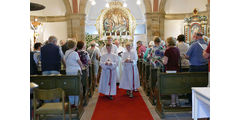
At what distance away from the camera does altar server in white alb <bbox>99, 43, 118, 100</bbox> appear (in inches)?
279

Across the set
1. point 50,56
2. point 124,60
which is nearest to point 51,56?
point 50,56

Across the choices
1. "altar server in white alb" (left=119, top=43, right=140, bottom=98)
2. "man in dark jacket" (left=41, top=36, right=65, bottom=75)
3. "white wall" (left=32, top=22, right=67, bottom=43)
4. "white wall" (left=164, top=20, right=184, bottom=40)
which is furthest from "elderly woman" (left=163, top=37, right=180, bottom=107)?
"white wall" (left=32, top=22, right=67, bottom=43)

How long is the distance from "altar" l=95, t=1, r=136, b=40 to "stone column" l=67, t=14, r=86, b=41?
208 centimetres

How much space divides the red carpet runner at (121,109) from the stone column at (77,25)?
901cm

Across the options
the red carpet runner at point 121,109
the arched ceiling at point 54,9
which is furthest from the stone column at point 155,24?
the red carpet runner at point 121,109

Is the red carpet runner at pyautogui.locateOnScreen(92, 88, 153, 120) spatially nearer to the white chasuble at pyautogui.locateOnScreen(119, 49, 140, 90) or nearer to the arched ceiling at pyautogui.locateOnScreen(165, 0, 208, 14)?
the white chasuble at pyautogui.locateOnScreen(119, 49, 140, 90)

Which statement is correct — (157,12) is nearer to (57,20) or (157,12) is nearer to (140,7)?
(140,7)

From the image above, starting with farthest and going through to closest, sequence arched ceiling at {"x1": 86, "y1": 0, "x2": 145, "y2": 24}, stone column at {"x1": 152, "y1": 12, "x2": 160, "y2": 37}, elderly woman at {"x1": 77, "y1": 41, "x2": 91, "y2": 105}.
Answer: arched ceiling at {"x1": 86, "y1": 0, "x2": 145, "y2": 24} < stone column at {"x1": 152, "y1": 12, "x2": 160, "y2": 37} < elderly woman at {"x1": 77, "y1": 41, "x2": 91, "y2": 105}

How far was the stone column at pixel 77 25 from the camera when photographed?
52.4 feet

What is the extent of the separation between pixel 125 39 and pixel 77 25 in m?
3.66

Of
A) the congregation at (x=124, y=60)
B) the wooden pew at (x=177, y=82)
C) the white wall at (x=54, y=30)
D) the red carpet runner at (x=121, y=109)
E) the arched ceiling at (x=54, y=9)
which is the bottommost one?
Result: the red carpet runner at (x=121, y=109)

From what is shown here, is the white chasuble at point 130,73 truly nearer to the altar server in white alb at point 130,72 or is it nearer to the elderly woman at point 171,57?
the altar server in white alb at point 130,72
